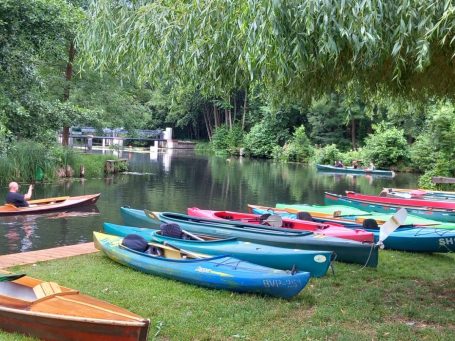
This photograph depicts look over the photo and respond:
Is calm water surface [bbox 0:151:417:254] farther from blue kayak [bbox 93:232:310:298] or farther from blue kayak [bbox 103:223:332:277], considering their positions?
blue kayak [bbox 103:223:332:277]

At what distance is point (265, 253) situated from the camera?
7824 mm

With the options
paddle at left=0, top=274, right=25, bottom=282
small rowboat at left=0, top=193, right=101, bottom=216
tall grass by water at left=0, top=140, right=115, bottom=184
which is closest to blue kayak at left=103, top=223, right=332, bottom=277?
paddle at left=0, top=274, right=25, bottom=282

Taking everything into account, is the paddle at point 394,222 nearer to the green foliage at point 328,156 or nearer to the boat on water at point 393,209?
the boat on water at point 393,209

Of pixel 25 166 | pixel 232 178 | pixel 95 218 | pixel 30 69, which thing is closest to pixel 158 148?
pixel 232 178

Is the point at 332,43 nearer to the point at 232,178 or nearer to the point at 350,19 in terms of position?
the point at 350,19

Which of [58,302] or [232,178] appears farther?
[232,178]

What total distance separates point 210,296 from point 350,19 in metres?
4.06

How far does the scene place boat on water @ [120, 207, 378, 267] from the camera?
871 cm

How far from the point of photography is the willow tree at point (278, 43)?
4.17 meters

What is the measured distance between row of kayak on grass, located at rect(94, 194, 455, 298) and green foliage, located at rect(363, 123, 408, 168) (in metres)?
32.9

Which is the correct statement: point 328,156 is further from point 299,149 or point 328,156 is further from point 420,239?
point 420,239

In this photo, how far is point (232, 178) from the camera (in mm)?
31312

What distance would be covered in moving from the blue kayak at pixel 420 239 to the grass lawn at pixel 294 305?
117 centimetres

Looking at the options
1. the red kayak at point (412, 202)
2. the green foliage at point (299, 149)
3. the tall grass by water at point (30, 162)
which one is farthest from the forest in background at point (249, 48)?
the green foliage at point (299, 149)
